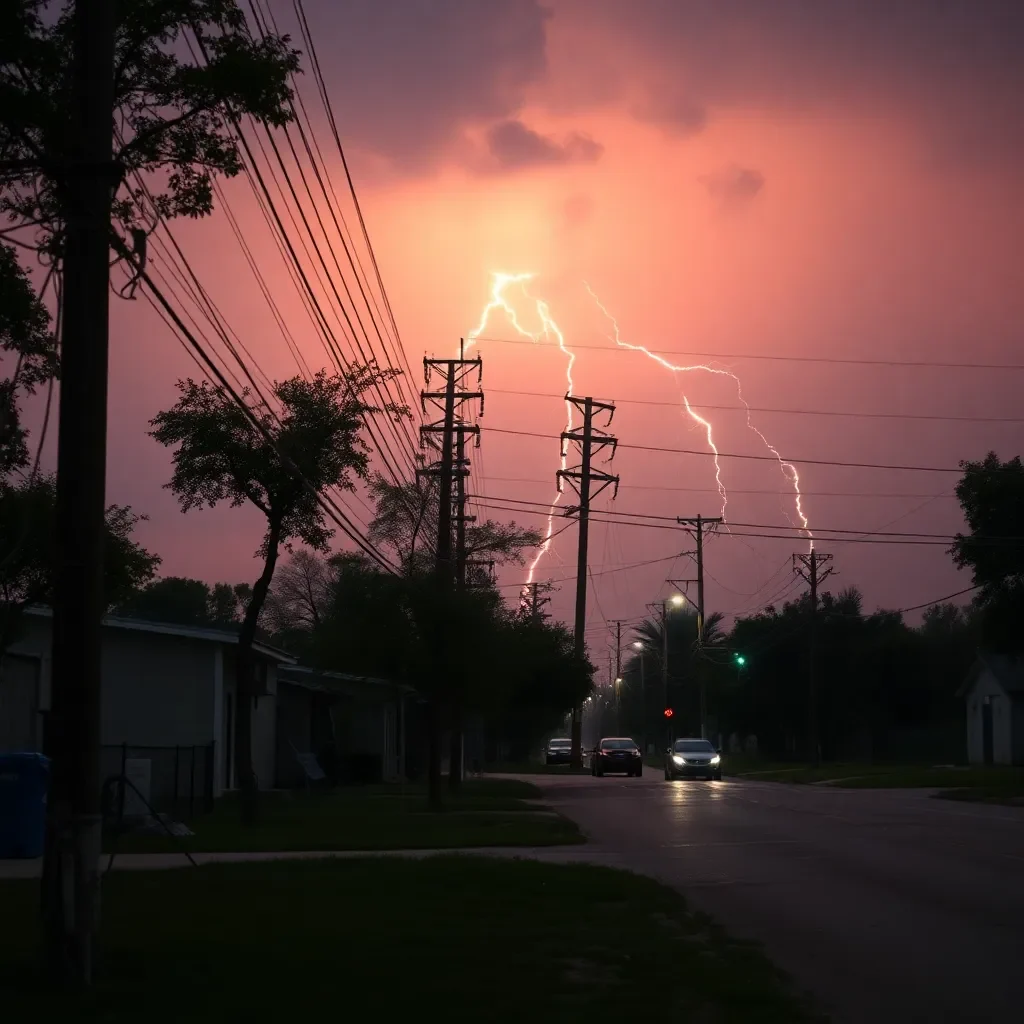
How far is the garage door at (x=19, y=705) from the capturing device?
89.7 ft

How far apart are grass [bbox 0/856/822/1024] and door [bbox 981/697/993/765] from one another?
5112cm

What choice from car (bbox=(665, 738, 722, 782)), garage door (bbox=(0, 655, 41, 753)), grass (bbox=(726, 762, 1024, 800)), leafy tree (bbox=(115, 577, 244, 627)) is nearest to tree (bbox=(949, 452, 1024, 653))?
grass (bbox=(726, 762, 1024, 800))

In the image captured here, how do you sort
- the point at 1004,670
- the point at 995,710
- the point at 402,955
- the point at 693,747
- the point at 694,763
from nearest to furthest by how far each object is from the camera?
1. the point at 402,955
2. the point at 694,763
3. the point at 693,747
4. the point at 1004,670
5. the point at 995,710

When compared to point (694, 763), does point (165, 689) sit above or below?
above

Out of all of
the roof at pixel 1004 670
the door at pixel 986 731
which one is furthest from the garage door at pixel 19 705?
the door at pixel 986 731

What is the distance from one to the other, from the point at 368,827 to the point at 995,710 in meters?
43.3

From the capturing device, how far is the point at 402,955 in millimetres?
9789

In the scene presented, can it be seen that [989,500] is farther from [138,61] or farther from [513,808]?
[138,61]

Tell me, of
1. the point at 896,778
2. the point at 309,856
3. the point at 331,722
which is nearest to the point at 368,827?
the point at 309,856

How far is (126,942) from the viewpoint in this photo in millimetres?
10289

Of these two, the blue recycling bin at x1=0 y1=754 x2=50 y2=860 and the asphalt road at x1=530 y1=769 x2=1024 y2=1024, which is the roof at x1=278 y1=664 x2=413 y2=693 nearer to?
the asphalt road at x1=530 y1=769 x2=1024 y2=1024

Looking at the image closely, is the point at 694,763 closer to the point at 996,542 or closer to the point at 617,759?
the point at 617,759

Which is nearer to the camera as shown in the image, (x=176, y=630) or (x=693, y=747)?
(x=176, y=630)

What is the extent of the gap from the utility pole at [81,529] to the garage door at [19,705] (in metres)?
19.1
